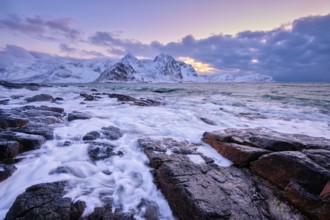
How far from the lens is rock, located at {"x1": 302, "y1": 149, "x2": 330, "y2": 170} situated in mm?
3763

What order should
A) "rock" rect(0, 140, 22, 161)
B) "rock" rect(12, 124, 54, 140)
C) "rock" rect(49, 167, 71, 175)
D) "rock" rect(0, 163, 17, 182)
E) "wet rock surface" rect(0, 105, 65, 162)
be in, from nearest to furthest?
"rock" rect(0, 163, 17, 182)
"rock" rect(49, 167, 71, 175)
"rock" rect(0, 140, 22, 161)
"wet rock surface" rect(0, 105, 65, 162)
"rock" rect(12, 124, 54, 140)

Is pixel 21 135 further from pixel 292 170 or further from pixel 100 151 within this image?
pixel 292 170

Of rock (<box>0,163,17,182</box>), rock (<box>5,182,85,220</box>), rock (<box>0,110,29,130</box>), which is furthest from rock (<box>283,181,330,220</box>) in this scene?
rock (<box>0,110,29,130</box>)

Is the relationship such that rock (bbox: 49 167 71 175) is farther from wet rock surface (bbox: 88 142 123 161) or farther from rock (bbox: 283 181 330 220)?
rock (bbox: 283 181 330 220)

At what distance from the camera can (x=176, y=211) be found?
3230mm

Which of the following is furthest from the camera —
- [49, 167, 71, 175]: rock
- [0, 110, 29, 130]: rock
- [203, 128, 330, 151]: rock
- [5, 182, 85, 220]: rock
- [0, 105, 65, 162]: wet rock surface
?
[0, 110, 29, 130]: rock

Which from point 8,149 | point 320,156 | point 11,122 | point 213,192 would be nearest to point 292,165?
point 320,156

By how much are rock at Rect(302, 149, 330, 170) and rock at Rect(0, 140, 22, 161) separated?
6119mm

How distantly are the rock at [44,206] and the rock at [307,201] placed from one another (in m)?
3.20

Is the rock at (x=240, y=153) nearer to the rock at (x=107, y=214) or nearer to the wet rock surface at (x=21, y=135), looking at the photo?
the rock at (x=107, y=214)

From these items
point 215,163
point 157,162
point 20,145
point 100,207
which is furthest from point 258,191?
point 20,145

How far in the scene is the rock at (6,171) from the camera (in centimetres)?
375

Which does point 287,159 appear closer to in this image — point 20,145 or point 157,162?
point 157,162

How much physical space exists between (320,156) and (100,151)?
4.73m
